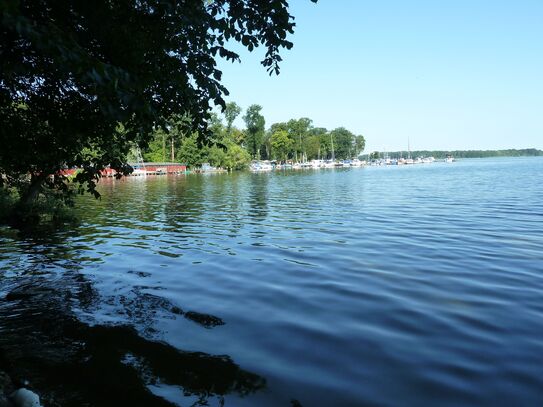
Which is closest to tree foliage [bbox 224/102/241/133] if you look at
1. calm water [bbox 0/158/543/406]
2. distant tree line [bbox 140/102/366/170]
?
distant tree line [bbox 140/102/366/170]

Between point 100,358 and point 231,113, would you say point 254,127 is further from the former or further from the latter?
point 100,358

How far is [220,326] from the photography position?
7.82 meters

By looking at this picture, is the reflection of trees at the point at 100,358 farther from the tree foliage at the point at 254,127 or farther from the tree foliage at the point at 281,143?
the tree foliage at the point at 281,143

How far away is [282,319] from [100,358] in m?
3.43

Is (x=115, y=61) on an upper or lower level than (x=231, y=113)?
lower

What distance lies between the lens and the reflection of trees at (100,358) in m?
5.44

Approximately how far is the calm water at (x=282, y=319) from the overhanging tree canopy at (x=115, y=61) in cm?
333

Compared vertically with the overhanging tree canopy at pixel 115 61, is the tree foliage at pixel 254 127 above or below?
above

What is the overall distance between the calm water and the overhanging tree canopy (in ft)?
Answer: 10.9

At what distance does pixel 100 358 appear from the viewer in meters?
6.46

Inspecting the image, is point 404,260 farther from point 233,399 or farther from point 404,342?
point 233,399

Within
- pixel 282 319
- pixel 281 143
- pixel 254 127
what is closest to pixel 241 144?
pixel 254 127

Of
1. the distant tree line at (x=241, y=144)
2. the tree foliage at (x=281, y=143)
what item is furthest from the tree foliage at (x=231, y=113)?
the tree foliage at (x=281, y=143)

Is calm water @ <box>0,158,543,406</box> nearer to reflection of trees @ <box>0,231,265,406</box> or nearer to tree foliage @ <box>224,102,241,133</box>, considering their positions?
reflection of trees @ <box>0,231,265,406</box>
